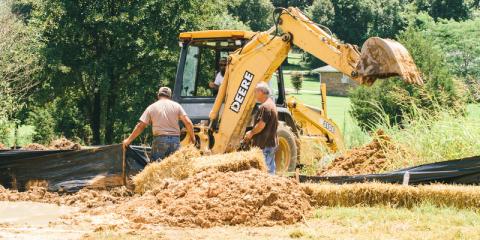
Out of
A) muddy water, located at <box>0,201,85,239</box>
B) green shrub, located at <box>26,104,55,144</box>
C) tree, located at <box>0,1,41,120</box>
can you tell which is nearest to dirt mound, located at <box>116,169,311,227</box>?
muddy water, located at <box>0,201,85,239</box>

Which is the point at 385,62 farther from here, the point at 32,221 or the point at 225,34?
the point at 32,221

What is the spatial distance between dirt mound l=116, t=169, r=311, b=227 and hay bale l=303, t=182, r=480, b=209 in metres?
0.49

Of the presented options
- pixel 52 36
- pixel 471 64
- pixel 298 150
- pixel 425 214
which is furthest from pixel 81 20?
pixel 471 64

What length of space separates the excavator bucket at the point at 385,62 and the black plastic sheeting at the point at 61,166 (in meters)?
4.28

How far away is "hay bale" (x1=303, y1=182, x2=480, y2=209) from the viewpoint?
9898 mm

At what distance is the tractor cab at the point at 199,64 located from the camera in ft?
47.5

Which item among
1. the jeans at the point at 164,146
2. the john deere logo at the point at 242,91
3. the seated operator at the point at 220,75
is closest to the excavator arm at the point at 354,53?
the john deere logo at the point at 242,91

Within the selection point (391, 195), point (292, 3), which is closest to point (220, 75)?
point (391, 195)

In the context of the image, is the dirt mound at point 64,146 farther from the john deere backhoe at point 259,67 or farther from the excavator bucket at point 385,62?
the excavator bucket at point 385,62

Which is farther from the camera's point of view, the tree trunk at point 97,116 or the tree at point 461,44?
the tree at point 461,44

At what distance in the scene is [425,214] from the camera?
31.4ft

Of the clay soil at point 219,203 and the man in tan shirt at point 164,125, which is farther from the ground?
the man in tan shirt at point 164,125

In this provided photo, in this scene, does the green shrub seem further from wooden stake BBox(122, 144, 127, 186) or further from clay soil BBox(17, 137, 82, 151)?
wooden stake BBox(122, 144, 127, 186)

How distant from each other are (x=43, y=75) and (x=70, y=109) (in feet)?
12.3
